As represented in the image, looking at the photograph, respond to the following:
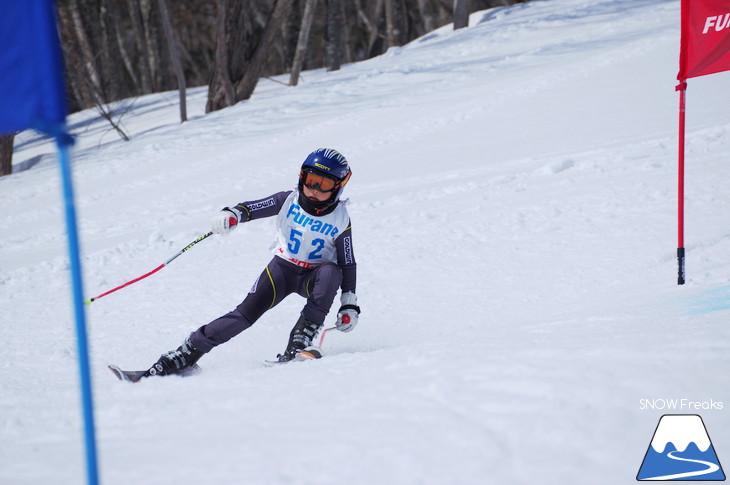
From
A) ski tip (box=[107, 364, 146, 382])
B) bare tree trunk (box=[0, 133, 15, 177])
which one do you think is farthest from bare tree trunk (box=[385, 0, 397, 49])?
ski tip (box=[107, 364, 146, 382])

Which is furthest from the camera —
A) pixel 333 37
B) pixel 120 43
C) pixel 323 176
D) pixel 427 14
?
pixel 120 43

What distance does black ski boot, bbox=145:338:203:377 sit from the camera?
3.91 m

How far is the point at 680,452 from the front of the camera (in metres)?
2.26

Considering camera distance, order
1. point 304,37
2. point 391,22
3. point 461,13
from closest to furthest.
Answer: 1. point 304,37
2. point 461,13
3. point 391,22

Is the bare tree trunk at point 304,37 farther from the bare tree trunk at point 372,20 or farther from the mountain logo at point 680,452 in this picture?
the mountain logo at point 680,452

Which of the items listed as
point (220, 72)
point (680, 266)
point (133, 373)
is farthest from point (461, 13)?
point (133, 373)

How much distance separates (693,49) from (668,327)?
2262 mm

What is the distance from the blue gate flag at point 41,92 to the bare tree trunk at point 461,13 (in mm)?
17526

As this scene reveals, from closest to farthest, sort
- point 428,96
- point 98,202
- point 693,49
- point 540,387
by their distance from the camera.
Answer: point 540,387 → point 693,49 → point 98,202 → point 428,96

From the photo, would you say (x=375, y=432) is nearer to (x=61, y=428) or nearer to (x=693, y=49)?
(x=61, y=428)

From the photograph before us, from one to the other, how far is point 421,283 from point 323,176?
5.42 ft

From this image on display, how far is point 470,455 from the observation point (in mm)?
2088

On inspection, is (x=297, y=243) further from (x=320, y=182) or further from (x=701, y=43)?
(x=701, y=43)

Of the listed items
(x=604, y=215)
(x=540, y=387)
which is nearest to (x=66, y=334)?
(x=540, y=387)
